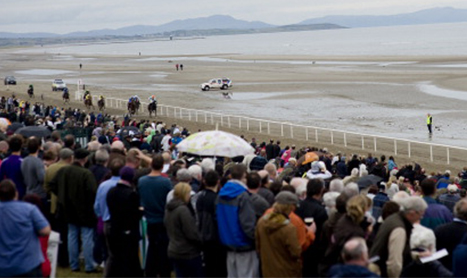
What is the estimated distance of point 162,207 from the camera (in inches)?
325

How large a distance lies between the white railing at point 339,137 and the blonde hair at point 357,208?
17.2 metres

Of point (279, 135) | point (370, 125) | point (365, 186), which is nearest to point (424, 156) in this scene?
point (279, 135)

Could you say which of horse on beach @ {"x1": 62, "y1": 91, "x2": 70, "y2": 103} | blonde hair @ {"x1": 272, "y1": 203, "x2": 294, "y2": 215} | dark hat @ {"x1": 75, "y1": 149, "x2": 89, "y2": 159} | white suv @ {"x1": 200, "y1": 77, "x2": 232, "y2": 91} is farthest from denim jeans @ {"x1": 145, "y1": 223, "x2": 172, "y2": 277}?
white suv @ {"x1": 200, "y1": 77, "x2": 232, "y2": 91}

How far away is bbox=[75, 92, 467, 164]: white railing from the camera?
24797mm

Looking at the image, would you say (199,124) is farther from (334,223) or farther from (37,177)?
(334,223)

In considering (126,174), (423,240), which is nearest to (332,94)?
(126,174)

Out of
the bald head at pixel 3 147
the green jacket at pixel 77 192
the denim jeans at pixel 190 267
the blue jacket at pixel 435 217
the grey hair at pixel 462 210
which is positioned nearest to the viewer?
the grey hair at pixel 462 210

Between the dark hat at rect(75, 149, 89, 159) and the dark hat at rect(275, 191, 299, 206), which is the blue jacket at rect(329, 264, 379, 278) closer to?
the dark hat at rect(275, 191, 299, 206)

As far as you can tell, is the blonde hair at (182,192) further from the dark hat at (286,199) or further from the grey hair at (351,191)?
the grey hair at (351,191)

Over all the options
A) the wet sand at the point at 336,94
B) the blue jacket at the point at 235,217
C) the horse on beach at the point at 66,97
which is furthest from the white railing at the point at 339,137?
the blue jacket at the point at 235,217

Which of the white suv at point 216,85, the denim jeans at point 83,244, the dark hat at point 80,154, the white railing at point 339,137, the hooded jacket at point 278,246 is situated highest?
the dark hat at point 80,154

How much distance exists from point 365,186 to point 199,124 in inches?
930

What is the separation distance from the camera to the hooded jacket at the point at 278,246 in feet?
23.0

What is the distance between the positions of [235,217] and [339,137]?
2209 centimetres
